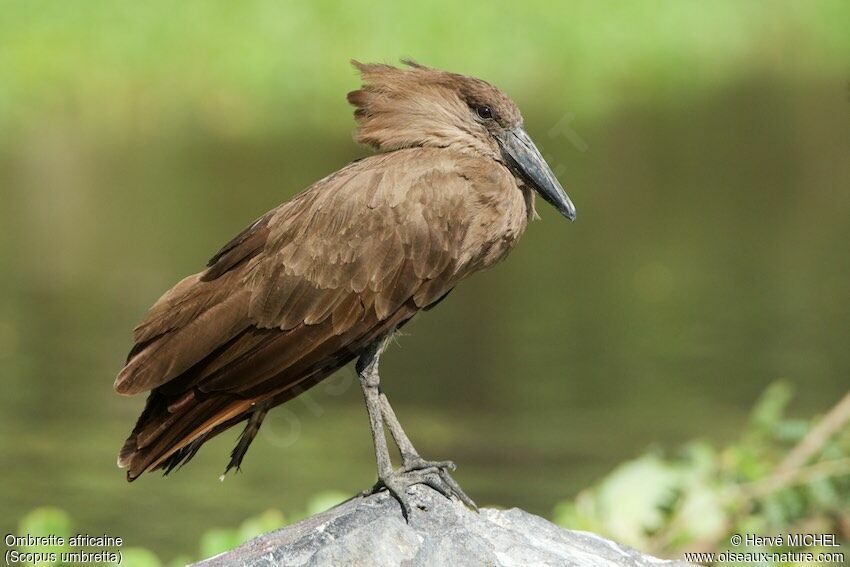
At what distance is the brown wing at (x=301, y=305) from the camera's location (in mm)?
6488

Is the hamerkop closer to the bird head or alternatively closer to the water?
the bird head

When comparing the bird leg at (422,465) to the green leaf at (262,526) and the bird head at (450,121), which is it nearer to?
the bird head at (450,121)

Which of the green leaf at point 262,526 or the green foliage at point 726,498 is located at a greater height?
the green foliage at point 726,498

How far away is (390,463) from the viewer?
6.48 m

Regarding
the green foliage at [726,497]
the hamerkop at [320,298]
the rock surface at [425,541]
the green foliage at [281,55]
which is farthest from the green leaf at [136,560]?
the green foliage at [281,55]

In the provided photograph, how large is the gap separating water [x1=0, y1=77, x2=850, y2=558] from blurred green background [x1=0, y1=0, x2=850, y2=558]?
3cm

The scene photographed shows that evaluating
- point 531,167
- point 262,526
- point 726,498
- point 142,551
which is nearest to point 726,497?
point 726,498

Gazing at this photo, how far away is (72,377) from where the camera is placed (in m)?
13.1

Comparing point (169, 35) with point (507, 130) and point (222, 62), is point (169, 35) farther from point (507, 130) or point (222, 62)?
point (507, 130)

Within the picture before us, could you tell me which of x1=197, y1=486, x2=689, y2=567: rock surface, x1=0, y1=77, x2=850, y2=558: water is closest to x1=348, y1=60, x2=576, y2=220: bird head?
x1=197, y1=486, x2=689, y2=567: rock surface

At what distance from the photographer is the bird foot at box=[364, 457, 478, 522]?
20.9 feet

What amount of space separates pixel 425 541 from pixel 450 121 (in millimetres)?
1739

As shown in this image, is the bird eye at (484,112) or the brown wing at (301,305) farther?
the bird eye at (484,112)

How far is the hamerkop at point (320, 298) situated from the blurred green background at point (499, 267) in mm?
3581
